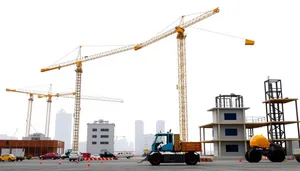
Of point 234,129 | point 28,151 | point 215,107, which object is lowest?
point 28,151

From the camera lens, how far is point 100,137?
124 meters

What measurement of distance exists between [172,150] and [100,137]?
9808 centimetres

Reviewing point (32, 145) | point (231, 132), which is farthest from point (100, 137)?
point (231, 132)

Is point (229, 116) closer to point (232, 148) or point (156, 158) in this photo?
point (232, 148)

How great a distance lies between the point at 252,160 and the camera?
35.3 metres

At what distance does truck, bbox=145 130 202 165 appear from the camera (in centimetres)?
2875

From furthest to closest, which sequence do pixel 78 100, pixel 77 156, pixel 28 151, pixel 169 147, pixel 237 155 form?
pixel 78 100
pixel 28 151
pixel 237 155
pixel 77 156
pixel 169 147

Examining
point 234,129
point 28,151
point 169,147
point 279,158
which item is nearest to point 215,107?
point 234,129

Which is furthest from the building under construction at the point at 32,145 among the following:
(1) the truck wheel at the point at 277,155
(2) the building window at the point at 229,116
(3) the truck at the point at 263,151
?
(1) the truck wheel at the point at 277,155

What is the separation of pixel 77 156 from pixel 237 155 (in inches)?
1220

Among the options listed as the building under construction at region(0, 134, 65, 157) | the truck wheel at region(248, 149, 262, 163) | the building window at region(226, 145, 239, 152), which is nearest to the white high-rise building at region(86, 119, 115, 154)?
the building under construction at region(0, 134, 65, 157)

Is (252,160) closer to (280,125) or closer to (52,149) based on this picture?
(280,125)

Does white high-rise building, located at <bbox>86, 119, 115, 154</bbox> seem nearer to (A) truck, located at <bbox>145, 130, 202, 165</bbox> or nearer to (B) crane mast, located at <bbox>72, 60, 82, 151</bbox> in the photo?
(B) crane mast, located at <bbox>72, 60, 82, 151</bbox>

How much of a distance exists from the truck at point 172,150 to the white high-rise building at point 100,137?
9556cm
